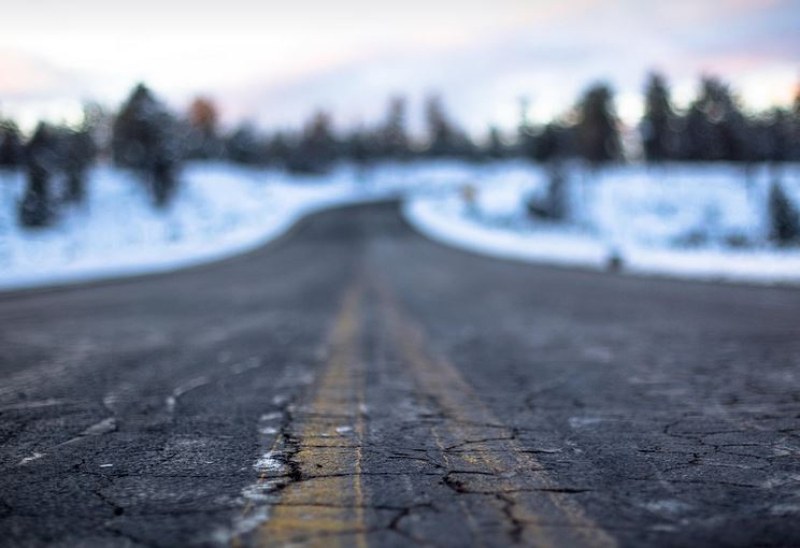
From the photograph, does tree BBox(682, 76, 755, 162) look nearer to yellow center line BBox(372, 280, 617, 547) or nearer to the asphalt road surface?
the asphalt road surface

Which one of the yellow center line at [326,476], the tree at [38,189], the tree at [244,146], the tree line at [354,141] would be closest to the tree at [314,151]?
the tree line at [354,141]

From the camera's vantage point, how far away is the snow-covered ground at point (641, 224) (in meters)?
15.9

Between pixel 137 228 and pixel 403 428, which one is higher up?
pixel 137 228

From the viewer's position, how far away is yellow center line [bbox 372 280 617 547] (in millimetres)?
2236

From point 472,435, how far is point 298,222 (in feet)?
125

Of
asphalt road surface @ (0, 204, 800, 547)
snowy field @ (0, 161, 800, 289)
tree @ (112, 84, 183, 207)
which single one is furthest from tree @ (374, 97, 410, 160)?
asphalt road surface @ (0, 204, 800, 547)

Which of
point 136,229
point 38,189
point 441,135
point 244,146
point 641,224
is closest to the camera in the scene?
point 38,189

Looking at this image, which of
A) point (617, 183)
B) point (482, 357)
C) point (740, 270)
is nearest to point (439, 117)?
point (617, 183)

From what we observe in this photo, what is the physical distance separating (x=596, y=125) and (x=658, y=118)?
17.5 metres

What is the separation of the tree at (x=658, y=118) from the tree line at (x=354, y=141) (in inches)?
Answer: 6.1

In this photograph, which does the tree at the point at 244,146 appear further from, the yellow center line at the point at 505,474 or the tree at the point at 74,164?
the yellow center line at the point at 505,474

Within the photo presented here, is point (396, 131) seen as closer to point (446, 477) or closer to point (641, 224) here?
point (641, 224)

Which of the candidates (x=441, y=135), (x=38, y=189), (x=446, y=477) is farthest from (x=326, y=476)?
(x=441, y=135)

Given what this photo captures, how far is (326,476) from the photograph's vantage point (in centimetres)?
281
